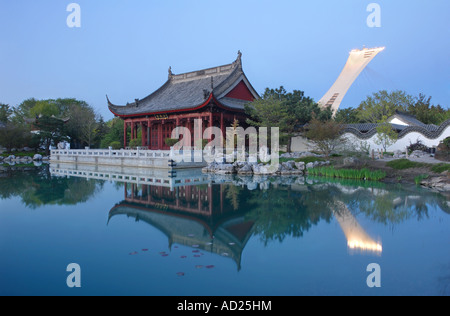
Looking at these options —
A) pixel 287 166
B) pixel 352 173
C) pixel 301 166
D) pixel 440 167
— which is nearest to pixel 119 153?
pixel 287 166

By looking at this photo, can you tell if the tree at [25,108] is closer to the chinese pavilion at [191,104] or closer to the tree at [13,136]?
the tree at [13,136]

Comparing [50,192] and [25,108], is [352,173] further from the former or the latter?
[25,108]

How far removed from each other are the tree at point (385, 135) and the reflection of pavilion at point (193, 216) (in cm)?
1264

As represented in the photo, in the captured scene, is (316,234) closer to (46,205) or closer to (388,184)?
(46,205)

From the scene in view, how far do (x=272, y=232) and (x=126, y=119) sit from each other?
75.4 feet

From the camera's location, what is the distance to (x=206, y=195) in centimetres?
1020

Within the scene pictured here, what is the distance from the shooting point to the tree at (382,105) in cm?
3095

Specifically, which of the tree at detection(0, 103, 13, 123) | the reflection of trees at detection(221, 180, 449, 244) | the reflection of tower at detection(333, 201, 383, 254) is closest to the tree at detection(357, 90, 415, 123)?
the reflection of trees at detection(221, 180, 449, 244)

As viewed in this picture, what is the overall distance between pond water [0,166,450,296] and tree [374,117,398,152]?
10.0 meters

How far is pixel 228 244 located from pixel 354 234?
240 cm

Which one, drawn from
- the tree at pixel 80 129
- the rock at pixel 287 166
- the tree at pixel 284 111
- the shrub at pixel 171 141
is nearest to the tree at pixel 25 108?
the tree at pixel 80 129

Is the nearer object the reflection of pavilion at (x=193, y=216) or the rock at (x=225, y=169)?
the reflection of pavilion at (x=193, y=216)

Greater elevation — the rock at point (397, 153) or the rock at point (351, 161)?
the rock at point (397, 153)
